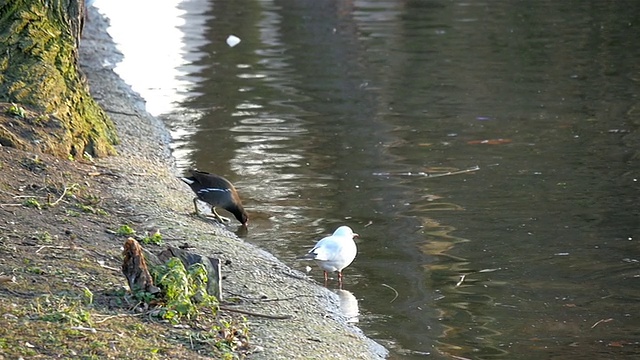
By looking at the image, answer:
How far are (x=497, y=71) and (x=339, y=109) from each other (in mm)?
3399

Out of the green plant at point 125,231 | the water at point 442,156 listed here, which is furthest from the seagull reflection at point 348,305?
the green plant at point 125,231

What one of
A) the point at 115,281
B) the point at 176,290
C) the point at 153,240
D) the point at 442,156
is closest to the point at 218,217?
the point at 153,240

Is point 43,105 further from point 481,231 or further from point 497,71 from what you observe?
point 497,71

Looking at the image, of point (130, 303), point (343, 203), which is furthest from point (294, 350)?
point (343, 203)

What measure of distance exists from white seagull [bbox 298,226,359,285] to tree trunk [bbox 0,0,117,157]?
2.37 m

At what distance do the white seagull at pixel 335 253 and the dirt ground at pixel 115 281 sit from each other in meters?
0.25

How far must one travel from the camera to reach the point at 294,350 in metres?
6.06

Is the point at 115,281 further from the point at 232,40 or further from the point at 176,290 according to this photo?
the point at 232,40

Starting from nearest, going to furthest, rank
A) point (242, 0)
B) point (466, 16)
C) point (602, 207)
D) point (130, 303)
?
point (130, 303) < point (602, 207) < point (466, 16) < point (242, 0)

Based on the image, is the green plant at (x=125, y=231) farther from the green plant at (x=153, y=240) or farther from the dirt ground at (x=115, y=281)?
the green plant at (x=153, y=240)

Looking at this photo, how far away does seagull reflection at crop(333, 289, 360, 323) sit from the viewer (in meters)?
7.36

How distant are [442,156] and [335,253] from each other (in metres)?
4.31

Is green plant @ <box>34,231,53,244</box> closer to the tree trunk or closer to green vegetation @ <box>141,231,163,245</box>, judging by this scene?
green vegetation @ <box>141,231,163,245</box>

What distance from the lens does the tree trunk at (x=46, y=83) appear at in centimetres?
895
